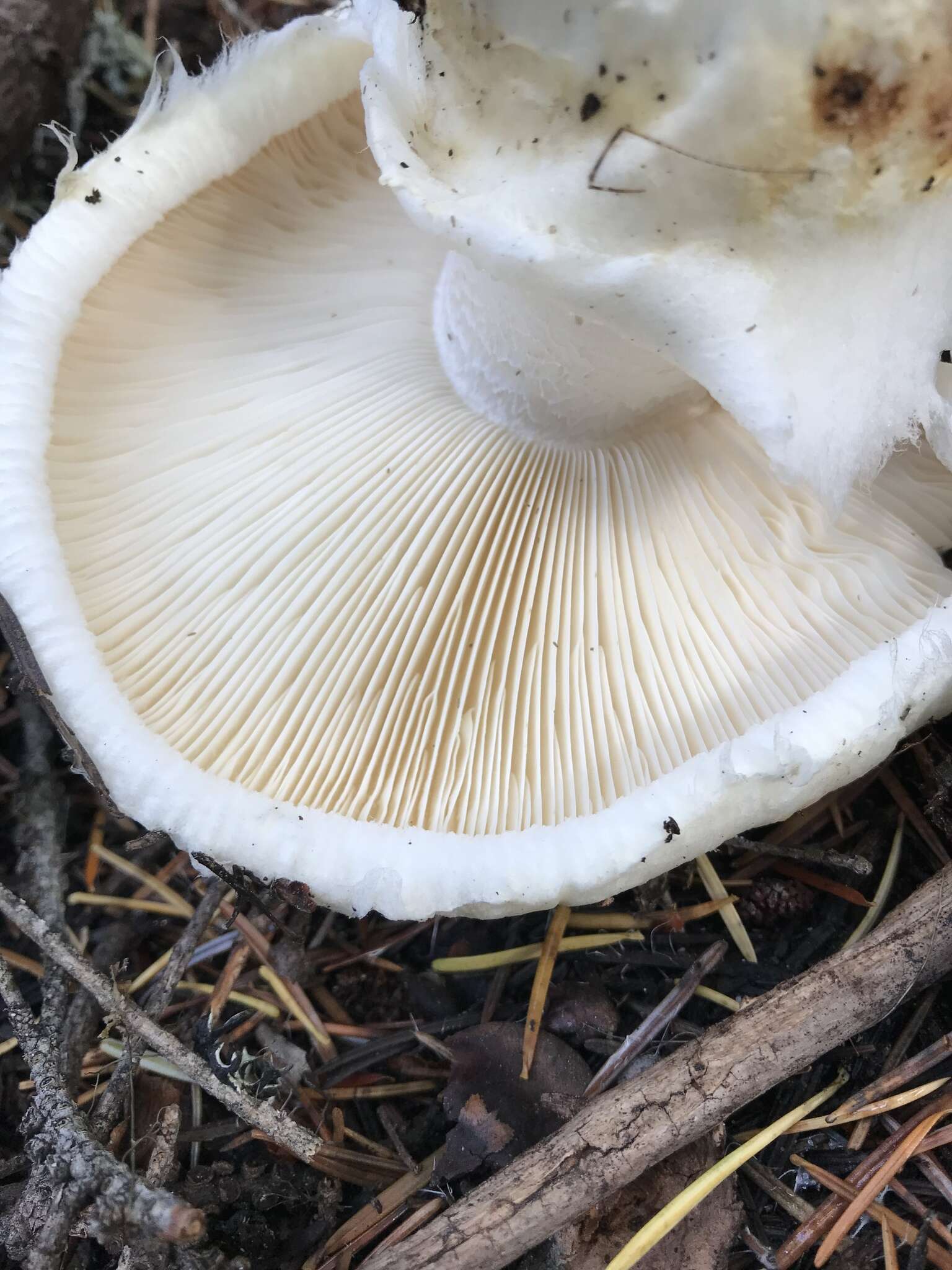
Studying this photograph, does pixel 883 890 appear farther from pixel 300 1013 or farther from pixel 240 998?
pixel 240 998

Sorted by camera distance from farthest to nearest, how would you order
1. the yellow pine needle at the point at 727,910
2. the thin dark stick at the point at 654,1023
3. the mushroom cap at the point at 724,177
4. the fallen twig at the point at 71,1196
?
the yellow pine needle at the point at 727,910 < the thin dark stick at the point at 654,1023 < the fallen twig at the point at 71,1196 < the mushroom cap at the point at 724,177

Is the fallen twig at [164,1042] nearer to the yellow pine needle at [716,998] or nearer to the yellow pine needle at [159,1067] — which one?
the yellow pine needle at [159,1067]

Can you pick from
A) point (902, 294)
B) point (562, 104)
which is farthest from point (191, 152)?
point (902, 294)

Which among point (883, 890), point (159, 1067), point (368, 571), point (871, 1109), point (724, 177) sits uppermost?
point (724, 177)

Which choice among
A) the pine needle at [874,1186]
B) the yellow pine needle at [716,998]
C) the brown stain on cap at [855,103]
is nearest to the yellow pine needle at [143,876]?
the yellow pine needle at [716,998]

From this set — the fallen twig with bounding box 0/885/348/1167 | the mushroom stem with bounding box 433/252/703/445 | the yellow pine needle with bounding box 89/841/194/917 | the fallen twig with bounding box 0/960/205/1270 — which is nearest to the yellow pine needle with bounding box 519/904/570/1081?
the fallen twig with bounding box 0/885/348/1167

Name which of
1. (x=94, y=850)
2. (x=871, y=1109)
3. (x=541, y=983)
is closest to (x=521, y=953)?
(x=541, y=983)
